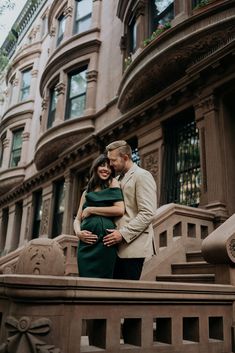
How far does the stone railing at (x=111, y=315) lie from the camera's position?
209 cm

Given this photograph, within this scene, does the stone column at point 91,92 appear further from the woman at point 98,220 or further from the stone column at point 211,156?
the woman at point 98,220

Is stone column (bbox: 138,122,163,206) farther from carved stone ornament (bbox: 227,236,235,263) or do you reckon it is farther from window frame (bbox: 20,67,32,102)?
window frame (bbox: 20,67,32,102)

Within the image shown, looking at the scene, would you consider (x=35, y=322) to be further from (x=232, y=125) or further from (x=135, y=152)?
(x=135, y=152)

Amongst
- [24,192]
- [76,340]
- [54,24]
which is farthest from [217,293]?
[54,24]

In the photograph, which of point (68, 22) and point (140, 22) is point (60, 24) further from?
point (140, 22)

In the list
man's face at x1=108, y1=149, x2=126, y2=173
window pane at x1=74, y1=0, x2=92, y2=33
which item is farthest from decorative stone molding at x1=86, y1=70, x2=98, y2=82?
man's face at x1=108, y1=149, x2=126, y2=173

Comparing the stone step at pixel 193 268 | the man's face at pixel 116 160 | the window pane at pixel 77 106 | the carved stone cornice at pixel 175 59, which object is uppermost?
the window pane at pixel 77 106

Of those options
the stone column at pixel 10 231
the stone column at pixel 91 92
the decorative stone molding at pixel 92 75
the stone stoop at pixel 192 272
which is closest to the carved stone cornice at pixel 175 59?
the stone column at pixel 91 92

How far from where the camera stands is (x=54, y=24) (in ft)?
58.2

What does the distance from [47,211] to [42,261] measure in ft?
38.5

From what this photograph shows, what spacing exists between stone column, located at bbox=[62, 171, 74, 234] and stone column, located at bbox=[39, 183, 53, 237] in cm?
158

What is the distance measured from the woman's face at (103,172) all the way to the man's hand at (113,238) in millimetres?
506

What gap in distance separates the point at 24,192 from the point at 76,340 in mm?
16482

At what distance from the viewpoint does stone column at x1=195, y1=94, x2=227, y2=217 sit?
23.9 feet
